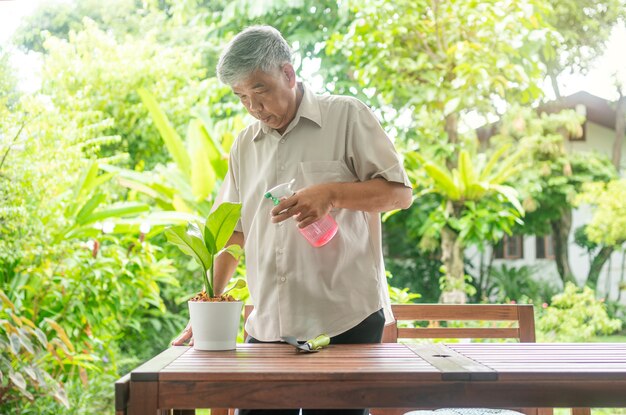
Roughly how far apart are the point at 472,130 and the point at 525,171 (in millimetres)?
887

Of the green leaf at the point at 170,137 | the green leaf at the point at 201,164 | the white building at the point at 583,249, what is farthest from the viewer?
the white building at the point at 583,249

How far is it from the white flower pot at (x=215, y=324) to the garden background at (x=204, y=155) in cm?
130

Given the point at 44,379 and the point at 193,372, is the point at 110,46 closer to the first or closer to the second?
the point at 44,379

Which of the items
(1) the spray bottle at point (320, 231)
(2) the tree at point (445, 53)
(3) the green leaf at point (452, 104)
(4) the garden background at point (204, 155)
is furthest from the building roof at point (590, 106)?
(1) the spray bottle at point (320, 231)

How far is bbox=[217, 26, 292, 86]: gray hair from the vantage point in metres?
1.66

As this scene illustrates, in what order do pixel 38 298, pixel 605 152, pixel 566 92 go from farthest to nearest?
Result: pixel 605 152 → pixel 566 92 → pixel 38 298

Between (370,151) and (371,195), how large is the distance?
0.39ft

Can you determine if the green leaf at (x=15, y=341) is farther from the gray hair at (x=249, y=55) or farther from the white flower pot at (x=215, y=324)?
the gray hair at (x=249, y=55)

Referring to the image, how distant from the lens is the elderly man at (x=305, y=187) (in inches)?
66.2

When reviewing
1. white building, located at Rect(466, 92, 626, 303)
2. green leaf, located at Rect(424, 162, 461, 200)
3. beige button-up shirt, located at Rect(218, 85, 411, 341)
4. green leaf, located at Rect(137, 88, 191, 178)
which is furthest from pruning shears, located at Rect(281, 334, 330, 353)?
white building, located at Rect(466, 92, 626, 303)

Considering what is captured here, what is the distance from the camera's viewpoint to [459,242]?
239 inches

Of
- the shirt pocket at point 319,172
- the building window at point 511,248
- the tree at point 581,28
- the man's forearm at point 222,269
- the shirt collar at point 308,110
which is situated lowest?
the building window at point 511,248

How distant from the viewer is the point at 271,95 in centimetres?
172

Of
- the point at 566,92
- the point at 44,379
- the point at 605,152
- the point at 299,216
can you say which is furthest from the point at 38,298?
the point at 605,152
